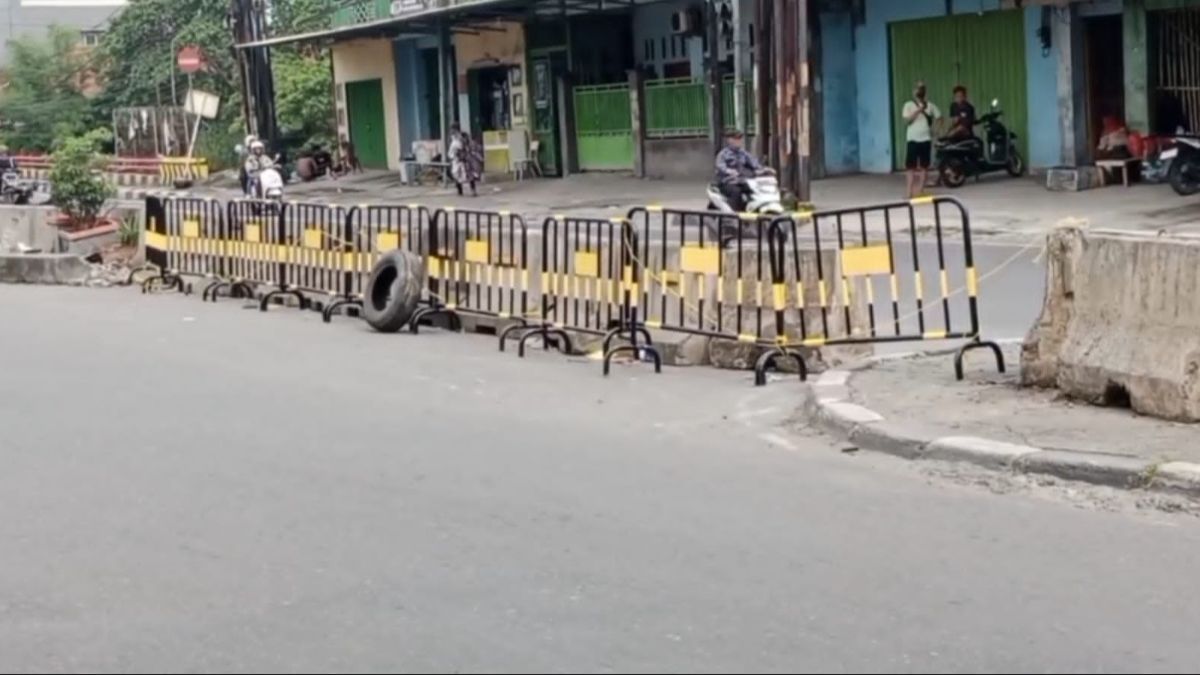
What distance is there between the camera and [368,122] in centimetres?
4772

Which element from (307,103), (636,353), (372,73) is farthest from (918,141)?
(307,103)

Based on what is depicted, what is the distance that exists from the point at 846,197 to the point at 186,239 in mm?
10364

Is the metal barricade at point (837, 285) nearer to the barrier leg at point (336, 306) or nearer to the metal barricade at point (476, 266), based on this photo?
the metal barricade at point (476, 266)

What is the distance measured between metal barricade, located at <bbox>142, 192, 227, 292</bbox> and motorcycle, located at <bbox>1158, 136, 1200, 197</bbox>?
1204 centimetres

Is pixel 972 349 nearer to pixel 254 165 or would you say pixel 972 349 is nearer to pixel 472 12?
pixel 254 165

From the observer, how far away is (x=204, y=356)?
14820 millimetres

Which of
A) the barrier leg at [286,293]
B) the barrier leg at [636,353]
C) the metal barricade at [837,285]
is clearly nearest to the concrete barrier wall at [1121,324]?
the metal barricade at [837,285]

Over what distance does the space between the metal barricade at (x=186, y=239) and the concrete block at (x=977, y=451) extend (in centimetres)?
1364

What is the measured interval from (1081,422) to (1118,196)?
15.1 m

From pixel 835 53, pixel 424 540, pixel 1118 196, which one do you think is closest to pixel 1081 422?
pixel 424 540

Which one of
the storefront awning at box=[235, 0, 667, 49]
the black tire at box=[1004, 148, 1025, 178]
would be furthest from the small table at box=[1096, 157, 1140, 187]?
the storefront awning at box=[235, 0, 667, 49]

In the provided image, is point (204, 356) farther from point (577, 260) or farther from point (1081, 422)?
point (1081, 422)

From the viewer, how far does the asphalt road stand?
5984 millimetres

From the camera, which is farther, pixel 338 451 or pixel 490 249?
pixel 490 249
